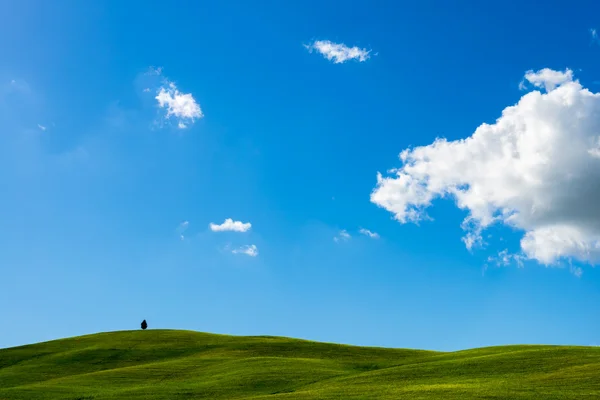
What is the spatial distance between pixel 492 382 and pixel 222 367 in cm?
2228

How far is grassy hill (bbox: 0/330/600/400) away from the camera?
3650 centimetres

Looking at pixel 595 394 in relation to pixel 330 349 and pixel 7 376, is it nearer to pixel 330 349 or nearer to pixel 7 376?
pixel 330 349

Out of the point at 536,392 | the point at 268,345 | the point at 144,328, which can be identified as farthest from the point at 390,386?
the point at 144,328

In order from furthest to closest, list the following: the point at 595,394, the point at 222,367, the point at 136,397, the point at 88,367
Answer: the point at 88,367
the point at 222,367
the point at 136,397
the point at 595,394

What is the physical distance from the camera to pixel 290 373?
45906 mm

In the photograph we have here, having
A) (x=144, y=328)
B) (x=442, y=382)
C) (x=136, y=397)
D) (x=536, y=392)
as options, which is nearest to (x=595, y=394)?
(x=536, y=392)

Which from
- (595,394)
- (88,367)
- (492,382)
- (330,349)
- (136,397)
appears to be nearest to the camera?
(595,394)

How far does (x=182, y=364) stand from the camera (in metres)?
53.2

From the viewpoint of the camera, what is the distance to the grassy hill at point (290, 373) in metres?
36.5

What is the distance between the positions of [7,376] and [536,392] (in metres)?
43.1

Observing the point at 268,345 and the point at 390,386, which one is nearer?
the point at 390,386

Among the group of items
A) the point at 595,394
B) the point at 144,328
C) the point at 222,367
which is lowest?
the point at 595,394

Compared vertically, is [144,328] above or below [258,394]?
above

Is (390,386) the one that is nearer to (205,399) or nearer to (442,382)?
(442,382)
